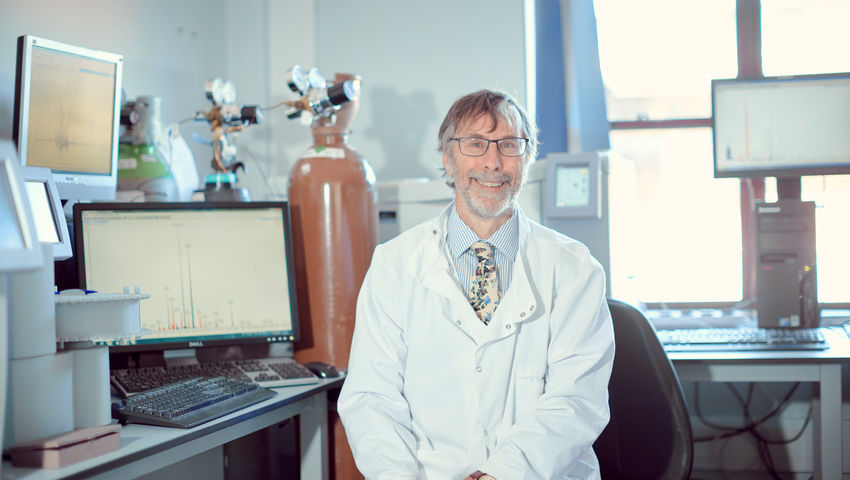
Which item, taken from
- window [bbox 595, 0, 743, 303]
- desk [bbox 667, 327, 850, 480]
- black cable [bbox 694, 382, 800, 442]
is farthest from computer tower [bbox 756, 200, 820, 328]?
window [bbox 595, 0, 743, 303]

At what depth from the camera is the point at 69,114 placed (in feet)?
5.79

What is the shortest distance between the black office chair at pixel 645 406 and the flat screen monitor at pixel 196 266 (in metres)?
0.84

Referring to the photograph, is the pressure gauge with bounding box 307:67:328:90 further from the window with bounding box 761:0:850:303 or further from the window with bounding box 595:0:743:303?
the window with bounding box 761:0:850:303

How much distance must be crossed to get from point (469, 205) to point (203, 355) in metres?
0.87

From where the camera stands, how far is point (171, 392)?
59.3 inches

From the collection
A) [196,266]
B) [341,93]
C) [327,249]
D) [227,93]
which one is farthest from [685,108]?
[196,266]

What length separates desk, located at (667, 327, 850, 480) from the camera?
1924 millimetres

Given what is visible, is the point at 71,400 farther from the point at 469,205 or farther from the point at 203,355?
the point at 469,205

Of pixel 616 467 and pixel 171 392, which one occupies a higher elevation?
pixel 171 392

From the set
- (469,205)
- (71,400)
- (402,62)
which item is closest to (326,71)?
(402,62)

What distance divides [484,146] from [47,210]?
3.05 feet

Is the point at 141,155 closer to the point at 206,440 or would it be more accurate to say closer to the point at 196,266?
the point at 196,266

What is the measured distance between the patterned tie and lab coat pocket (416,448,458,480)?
0.93 feet

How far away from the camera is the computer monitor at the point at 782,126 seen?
7.97ft
